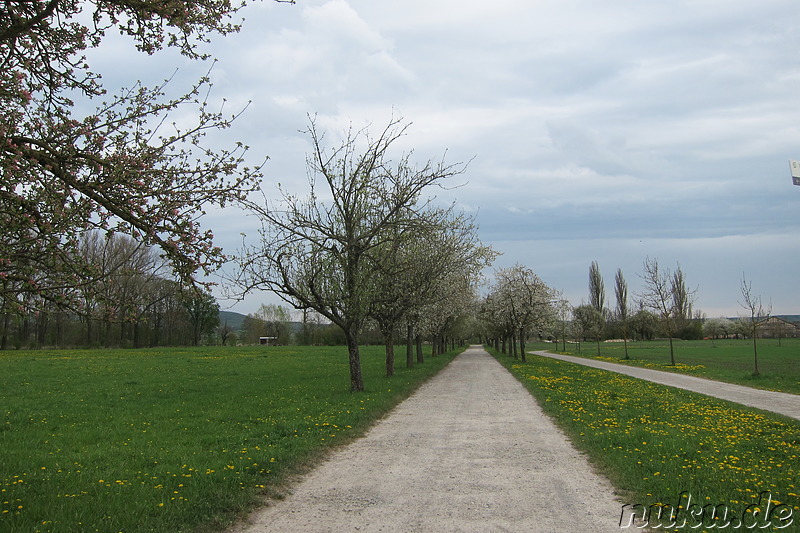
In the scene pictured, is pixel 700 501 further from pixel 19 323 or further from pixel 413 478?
pixel 19 323

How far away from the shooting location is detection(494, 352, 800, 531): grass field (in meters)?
5.93

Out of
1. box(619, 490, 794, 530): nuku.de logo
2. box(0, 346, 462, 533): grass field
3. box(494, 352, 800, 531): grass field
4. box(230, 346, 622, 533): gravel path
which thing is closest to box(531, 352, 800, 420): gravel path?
box(494, 352, 800, 531): grass field

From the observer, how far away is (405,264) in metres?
19.0

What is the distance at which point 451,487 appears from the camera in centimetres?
687

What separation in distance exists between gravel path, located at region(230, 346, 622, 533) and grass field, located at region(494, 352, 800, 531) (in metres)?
0.53

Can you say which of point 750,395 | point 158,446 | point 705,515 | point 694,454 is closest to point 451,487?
point 705,515

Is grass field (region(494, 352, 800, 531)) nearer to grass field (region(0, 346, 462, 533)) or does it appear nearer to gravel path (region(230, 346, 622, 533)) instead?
gravel path (region(230, 346, 622, 533))

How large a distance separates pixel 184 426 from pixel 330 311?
752 centimetres

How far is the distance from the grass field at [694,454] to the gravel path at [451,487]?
526 millimetres

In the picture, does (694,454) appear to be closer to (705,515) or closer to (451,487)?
(705,515)

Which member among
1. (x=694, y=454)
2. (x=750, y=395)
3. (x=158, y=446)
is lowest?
(x=750, y=395)

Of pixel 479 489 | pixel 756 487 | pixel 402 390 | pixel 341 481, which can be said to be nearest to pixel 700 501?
pixel 756 487

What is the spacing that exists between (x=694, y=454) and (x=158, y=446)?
9.20 meters

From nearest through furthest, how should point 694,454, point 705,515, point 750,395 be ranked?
1. point 705,515
2. point 694,454
3. point 750,395
